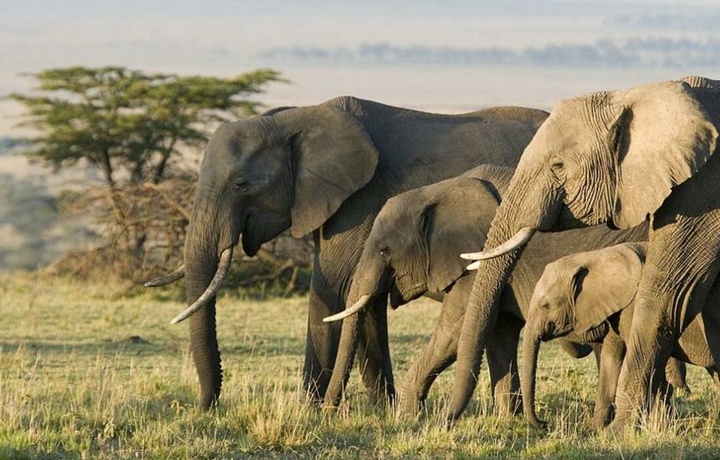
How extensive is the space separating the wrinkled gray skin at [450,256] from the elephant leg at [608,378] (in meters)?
0.60

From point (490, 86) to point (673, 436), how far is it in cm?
14100

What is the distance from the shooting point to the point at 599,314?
372 inches

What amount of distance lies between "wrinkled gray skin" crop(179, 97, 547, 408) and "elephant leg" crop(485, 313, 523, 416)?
0.94m

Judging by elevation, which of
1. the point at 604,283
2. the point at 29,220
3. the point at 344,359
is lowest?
the point at 29,220

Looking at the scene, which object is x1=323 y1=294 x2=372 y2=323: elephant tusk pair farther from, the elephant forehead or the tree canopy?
the tree canopy

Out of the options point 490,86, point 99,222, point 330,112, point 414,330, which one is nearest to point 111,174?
point 99,222

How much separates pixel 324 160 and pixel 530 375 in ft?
9.06

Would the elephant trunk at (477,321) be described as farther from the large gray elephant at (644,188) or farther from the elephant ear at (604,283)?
the large gray elephant at (644,188)

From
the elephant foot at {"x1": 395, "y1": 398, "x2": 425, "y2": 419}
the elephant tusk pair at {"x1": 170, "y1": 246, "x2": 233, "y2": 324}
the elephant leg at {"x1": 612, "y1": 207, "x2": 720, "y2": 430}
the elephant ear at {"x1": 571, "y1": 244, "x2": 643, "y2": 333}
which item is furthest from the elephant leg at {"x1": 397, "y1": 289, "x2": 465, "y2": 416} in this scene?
the elephant tusk pair at {"x1": 170, "y1": 246, "x2": 233, "y2": 324}

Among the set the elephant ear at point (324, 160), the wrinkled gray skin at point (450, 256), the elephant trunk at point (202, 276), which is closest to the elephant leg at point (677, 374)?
the wrinkled gray skin at point (450, 256)

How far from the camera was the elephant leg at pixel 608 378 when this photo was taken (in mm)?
9406

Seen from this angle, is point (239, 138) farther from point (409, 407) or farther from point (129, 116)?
point (129, 116)

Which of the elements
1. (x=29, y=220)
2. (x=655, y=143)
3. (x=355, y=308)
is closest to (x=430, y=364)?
(x=355, y=308)

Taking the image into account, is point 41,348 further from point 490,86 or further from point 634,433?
point 490,86
